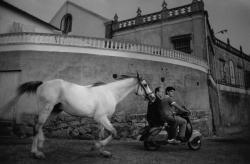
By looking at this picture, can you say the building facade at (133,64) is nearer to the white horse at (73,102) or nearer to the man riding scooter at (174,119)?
the man riding scooter at (174,119)

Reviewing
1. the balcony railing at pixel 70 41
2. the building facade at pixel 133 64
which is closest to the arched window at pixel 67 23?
the building facade at pixel 133 64

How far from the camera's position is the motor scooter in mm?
5102

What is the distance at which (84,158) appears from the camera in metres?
4.03

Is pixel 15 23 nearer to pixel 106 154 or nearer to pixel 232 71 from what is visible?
pixel 106 154

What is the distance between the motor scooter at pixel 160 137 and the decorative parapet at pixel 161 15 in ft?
40.6

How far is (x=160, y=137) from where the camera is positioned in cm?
520

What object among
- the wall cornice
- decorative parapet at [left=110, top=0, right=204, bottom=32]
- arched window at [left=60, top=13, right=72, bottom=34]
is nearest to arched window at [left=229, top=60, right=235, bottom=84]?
decorative parapet at [left=110, top=0, right=204, bottom=32]

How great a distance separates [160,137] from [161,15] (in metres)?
13.7

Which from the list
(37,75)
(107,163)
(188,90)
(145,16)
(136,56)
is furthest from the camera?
(145,16)

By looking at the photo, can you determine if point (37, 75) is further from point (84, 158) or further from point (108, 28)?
point (108, 28)

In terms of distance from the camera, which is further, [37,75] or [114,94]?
[37,75]

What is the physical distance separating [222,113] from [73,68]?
40.5ft

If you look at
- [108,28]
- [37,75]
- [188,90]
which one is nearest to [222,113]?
[188,90]

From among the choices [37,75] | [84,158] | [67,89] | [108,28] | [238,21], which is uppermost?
[108,28]
